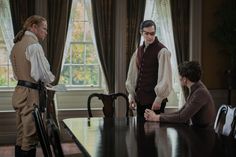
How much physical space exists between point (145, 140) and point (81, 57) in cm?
363

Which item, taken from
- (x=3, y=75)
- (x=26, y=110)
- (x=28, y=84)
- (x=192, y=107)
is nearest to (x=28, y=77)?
(x=28, y=84)

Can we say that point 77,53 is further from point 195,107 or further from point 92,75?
point 195,107

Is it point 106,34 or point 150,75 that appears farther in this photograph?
point 106,34

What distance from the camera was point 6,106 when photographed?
566 centimetres

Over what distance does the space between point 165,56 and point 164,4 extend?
7.85 ft

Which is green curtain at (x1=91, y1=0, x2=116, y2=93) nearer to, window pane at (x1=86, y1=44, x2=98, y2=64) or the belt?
window pane at (x1=86, y1=44, x2=98, y2=64)

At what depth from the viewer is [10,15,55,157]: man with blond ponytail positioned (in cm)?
372

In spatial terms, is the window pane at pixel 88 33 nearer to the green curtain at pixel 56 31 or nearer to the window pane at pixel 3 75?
the green curtain at pixel 56 31

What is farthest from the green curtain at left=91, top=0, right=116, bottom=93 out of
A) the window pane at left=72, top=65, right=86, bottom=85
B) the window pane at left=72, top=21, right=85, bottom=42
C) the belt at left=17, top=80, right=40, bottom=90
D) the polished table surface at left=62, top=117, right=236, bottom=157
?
the polished table surface at left=62, top=117, right=236, bottom=157

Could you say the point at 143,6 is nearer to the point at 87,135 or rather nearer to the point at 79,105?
the point at 79,105

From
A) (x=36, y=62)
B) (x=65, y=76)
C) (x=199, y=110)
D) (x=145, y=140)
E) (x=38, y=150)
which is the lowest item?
(x=38, y=150)

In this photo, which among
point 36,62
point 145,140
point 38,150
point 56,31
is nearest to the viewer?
point 145,140

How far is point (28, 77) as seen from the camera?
379 cm

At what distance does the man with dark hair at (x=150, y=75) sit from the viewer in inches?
145
